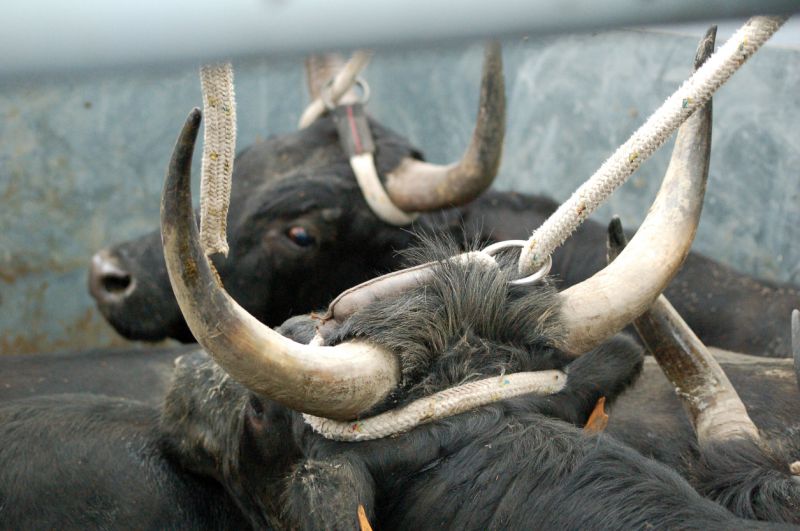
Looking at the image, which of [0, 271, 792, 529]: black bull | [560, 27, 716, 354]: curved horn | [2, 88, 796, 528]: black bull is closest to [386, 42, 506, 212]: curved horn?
[0, 271, 792, 529]: black bull

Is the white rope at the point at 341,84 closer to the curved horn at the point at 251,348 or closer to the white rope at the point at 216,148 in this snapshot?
the white rope at the point at 216,148

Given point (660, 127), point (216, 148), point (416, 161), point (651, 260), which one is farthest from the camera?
point (416, 161)

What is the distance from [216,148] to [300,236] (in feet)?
10.9

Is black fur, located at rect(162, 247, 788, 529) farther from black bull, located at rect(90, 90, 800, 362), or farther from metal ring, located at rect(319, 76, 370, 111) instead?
metal ring, located at rect(319, 76, 370, 111)

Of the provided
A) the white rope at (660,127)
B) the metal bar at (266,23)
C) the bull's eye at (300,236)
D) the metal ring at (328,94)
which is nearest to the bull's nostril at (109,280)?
the bull's eye at (300,236)

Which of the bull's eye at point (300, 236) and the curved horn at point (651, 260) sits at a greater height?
the curved horn at point (651, 260)

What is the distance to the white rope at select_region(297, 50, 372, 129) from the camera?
18.8 ft

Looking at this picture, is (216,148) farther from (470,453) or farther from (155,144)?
(155,144)

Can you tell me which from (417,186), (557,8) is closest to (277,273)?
(417,186)

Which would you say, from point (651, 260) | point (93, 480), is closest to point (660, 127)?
point (651, 260)

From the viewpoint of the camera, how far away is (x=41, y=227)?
23.8 ft

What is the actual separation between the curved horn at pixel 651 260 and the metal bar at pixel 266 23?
1440mm

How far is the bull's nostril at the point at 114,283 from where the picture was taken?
5682mm

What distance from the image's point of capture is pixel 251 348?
195cm
